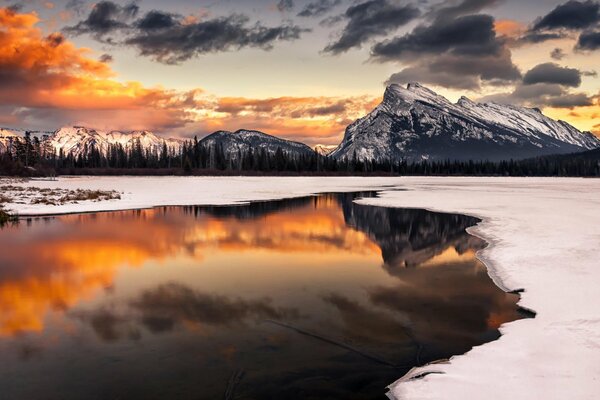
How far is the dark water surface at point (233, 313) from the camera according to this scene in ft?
26.6

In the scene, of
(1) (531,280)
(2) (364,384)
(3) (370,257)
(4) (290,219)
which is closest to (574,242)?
(1) (531,280)

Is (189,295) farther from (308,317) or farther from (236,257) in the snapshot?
(236,257)

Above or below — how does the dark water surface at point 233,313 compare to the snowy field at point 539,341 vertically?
below

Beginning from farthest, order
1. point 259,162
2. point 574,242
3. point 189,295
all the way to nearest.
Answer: point 259,162 → point 574,242 → point 189,295

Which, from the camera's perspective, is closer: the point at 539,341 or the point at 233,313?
the point at 539,341

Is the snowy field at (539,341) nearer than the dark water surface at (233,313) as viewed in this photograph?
Yes

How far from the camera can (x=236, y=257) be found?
19.4 m

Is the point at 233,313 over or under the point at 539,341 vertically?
under

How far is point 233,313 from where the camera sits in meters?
11.9

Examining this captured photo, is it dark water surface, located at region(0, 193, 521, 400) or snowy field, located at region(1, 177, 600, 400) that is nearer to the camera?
snowy field, located at region(1, 177, 600, 400)

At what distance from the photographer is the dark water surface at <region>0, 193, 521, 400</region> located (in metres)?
8.10

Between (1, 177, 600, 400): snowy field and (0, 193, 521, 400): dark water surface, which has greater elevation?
(1, 177, 600, 400): snowy field

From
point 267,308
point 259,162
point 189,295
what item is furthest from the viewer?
point 259,162

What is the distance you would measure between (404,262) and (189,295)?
9.18 meters
